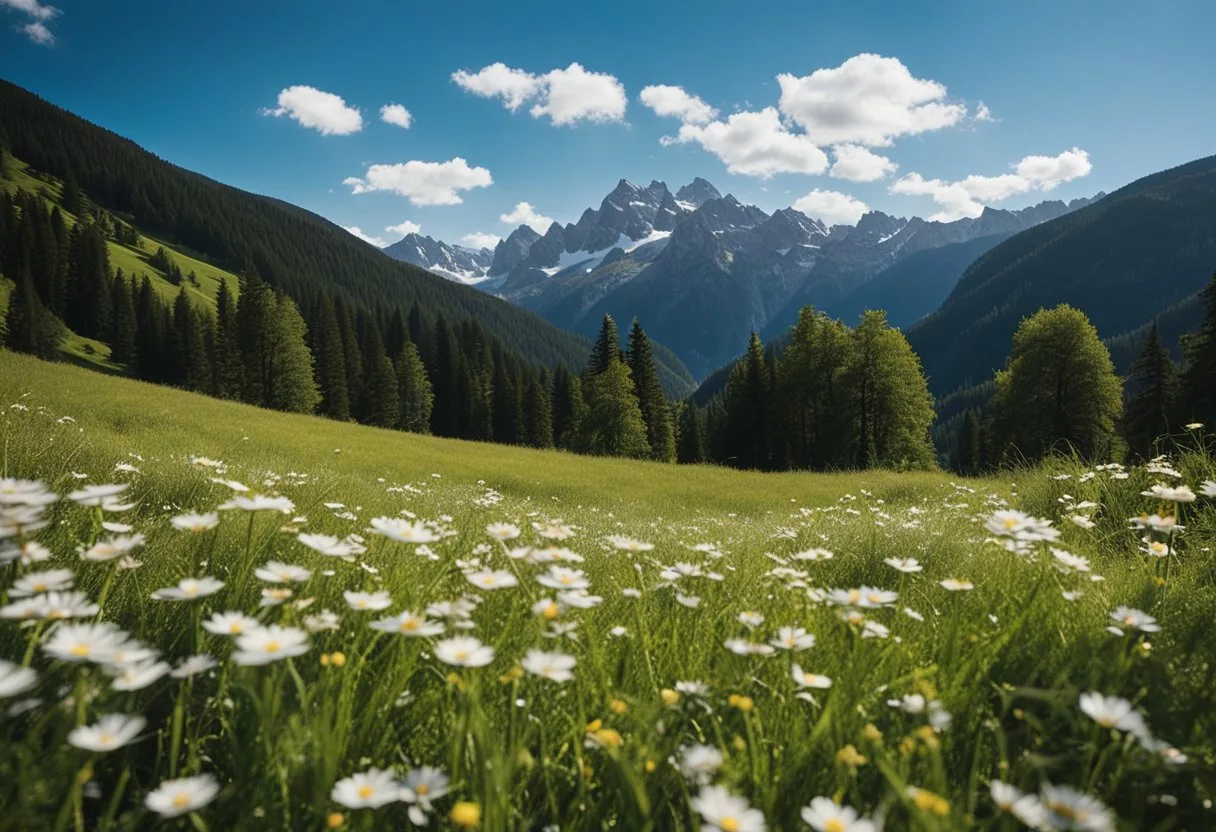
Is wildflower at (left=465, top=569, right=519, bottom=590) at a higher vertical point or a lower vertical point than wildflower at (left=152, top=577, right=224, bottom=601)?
lower

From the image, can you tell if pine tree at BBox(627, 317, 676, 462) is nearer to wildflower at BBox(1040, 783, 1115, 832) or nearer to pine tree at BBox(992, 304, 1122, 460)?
A: pine tree at BBox(992, 304, 1122, 460)

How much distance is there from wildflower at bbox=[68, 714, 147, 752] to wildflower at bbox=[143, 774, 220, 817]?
0.33ft

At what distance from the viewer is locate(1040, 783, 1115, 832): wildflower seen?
84cm

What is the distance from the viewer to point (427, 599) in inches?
86.4

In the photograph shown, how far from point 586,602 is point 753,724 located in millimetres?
558

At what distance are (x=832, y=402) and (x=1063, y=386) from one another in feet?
42.7

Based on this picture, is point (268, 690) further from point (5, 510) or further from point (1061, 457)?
point (1061, 457)

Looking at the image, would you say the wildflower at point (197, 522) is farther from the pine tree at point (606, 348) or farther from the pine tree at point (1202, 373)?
the pine tree at point (606, 348)

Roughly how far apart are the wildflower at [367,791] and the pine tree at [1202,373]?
35.3 m

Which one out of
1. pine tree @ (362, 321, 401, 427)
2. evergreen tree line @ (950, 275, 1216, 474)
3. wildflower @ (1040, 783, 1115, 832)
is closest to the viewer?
wildflower @ (1040, 783, 1115, 832)

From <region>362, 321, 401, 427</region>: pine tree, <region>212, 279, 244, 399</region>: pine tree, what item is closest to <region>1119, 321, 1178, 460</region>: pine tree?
<region>362, 321, 401, 427</region>: pine tree

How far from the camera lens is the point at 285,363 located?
2143 inches

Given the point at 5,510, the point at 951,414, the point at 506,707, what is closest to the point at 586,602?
the point at 506,707

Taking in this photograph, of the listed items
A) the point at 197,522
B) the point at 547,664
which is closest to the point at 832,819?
the point at 547,664
